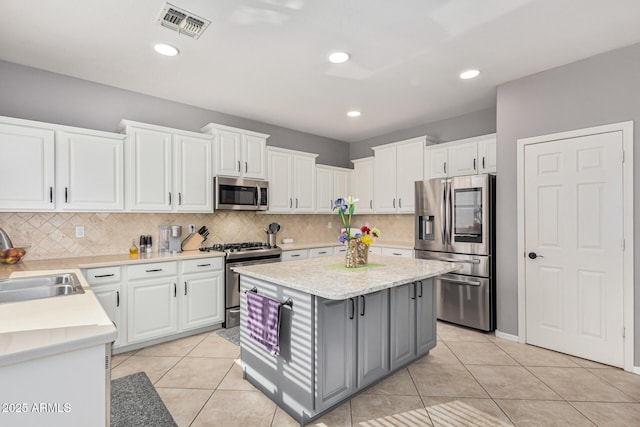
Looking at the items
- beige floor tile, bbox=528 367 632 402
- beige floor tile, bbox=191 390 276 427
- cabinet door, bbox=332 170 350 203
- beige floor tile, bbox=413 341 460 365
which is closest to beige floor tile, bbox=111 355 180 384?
beige floor tile, bbox=191 390 276 427

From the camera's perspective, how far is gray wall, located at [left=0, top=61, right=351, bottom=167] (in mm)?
2984

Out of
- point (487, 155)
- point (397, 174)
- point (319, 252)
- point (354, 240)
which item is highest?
point (487, 155)

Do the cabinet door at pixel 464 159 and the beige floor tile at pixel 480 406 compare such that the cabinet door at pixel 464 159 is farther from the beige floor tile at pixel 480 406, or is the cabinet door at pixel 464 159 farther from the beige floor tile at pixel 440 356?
the beige floor tile at pixel 480 406

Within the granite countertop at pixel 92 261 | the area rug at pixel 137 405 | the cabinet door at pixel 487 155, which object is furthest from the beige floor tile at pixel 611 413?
the granite countertop at pixel 92 261

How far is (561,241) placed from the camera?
3.05 m

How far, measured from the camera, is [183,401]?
2.29 meters

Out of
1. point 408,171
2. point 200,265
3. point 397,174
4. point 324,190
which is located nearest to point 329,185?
point 324,190

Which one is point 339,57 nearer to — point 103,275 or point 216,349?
point 103,275

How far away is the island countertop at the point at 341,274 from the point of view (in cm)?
185

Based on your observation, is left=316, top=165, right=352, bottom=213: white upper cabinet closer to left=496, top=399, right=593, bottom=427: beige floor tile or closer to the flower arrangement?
the flower arrangement

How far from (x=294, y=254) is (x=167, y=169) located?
196 centimetres

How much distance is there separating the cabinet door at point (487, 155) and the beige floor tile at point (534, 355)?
1.96 meters

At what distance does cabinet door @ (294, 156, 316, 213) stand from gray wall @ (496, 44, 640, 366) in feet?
8.58

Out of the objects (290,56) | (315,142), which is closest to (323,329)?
(290,56)
